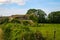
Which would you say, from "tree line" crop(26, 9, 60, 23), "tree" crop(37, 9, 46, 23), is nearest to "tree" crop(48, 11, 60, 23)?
"tree line" crop(26, 9, 60, 23)

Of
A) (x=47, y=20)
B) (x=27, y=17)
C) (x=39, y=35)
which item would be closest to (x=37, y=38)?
(x=39, y=35)

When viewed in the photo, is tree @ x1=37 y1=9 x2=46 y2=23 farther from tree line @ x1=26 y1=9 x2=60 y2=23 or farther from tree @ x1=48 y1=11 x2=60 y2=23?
tree @ x1=48 y1=11 x2=60 y2=23

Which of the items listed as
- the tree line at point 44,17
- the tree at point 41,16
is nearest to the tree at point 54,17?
the tree line at point 44,17

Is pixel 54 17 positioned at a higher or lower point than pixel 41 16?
lower

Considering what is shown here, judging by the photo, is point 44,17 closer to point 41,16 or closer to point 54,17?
point 41,16

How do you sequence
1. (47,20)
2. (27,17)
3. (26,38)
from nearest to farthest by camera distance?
(26,38) → (27,17) → (47,20)

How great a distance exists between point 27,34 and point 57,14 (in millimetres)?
39283

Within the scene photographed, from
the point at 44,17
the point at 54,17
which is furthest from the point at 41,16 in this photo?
the point at 54,17

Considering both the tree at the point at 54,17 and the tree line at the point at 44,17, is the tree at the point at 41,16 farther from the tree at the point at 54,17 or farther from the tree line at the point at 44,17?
the tree at the point at 54,17

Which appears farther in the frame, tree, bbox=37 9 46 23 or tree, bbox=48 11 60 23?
tree, bbox=48 11 60 23

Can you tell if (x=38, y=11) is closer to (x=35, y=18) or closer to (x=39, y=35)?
(x=35, y=18)

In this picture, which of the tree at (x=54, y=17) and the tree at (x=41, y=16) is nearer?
the tree at (x=41, y=16)

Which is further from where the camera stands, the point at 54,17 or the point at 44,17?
the point at 54,17

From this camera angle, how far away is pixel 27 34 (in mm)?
15492
